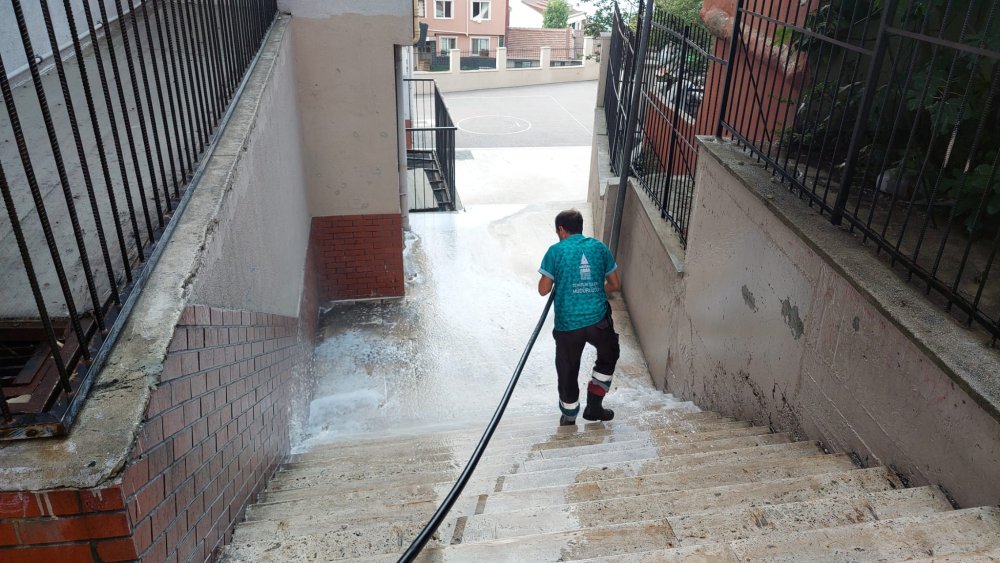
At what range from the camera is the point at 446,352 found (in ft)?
20.8

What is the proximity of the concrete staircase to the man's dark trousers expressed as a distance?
59 cm

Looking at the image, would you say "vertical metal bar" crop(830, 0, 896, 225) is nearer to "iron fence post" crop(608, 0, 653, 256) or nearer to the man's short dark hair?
the man's short dark hair

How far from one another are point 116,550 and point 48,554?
0.15 metres

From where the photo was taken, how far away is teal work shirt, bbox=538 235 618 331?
4199 mm

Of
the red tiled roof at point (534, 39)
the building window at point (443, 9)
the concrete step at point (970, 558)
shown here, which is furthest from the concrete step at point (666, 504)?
the red tiled roof at point (534, 39)

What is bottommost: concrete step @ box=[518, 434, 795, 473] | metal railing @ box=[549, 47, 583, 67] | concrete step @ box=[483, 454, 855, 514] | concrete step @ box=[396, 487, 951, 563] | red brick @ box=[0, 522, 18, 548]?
metal railing @ box=[549, 47, 583, 67]

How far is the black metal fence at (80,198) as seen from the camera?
1.72 meters

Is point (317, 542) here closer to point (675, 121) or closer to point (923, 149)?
point (923, 149)

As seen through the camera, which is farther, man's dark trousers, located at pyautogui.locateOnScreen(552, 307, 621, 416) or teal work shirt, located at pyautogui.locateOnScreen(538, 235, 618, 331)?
man's dark trousers, located at pyautogui.locateOnScreen(552, 307, 621, 416)

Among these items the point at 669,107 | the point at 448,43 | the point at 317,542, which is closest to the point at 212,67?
the point at 317,542

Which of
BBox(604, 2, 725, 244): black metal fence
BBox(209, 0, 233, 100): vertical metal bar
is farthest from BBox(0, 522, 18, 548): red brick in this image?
BBox(604, 2, 725, 244): black metal fence

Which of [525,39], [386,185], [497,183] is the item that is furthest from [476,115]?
[525,39]

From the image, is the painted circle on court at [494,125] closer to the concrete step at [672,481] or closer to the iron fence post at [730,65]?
the iron fence post at [730,65]

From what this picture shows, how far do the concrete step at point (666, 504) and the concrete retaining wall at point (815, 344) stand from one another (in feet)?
0.70
